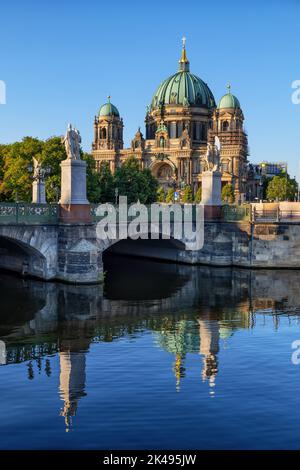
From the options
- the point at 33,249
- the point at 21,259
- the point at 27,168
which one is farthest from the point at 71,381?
the point at 27,168

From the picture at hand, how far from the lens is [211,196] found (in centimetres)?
5859

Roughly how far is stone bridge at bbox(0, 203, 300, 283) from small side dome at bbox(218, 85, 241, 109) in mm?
108642

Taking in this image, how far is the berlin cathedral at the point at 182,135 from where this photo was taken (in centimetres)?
16588

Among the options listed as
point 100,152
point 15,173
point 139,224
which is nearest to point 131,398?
point 139,224

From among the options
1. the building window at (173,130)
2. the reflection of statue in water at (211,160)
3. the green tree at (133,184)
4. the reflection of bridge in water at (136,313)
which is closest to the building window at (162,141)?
the building window at (173,130)

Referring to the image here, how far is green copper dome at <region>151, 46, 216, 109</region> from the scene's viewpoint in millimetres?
180250

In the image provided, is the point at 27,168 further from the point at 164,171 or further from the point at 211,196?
the point at 164,171

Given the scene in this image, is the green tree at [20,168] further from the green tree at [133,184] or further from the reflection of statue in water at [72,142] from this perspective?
the green tree at [133,184]

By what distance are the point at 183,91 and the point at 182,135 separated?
56.4 feet

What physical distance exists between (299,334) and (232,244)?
89.2 ft

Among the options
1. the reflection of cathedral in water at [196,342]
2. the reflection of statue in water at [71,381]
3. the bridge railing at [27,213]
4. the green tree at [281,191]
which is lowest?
the reflection of statue in water at [71,381]

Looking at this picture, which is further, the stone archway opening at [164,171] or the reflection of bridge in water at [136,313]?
the stone archway opening at [164,171]

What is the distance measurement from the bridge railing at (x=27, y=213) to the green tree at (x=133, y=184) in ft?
145

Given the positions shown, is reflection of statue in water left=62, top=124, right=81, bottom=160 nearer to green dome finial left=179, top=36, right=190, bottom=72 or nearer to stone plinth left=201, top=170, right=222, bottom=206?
stone plinth left=201, top=170, right=222, bottom=206
